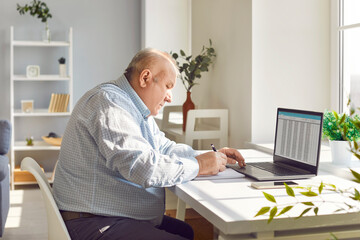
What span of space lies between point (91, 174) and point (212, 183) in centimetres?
44

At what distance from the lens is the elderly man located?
63.8 inches

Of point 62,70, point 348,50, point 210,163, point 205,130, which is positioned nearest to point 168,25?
point 62,70

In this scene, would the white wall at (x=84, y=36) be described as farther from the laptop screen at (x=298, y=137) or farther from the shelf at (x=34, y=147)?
the laptop screen at (x=298, y=137)

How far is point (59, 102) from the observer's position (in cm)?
516

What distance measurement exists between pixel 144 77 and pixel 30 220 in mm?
2488

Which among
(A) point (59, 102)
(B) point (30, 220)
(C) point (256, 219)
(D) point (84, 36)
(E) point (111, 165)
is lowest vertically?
(B) point (30, 220)

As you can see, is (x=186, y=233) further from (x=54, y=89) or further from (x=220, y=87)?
(x=54, y=89)

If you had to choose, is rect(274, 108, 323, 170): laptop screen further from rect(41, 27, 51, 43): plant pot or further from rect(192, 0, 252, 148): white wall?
rect(41, 27, 51, 43): plant pot

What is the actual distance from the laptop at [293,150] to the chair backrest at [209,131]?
1159mm

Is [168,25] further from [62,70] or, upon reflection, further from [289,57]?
[289,57]

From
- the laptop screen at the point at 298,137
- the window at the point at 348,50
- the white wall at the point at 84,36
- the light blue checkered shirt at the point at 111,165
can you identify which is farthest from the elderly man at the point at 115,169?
the white wall at the point at 84,36

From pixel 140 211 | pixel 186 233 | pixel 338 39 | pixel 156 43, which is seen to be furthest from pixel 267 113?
pixel 156 43

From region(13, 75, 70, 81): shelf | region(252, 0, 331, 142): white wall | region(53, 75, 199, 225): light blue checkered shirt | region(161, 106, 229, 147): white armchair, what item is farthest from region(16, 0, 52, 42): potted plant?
region(53, 75, 199, 225): light blue checkered shirt

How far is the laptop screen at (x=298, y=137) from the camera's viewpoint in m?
1.90
